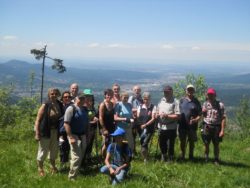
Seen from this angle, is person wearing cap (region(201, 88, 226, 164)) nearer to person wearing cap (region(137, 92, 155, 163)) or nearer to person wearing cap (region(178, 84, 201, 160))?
person wearing cap (region(178, 84, 201, 160))

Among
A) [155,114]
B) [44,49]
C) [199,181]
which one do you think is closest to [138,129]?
[155,114]

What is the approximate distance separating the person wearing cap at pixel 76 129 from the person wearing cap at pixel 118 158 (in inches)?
30.3

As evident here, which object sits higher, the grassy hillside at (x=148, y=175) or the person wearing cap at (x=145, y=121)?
the person wearing cap at (x=145, y=121)

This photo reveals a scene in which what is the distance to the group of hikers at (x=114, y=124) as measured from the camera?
875cm

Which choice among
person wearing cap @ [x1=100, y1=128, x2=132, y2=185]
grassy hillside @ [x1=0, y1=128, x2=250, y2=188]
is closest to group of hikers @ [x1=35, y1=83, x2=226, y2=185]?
person wearing cap @ [x1=100, y1=128, x2=132, y2=185]

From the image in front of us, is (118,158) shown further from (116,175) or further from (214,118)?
(214,118)

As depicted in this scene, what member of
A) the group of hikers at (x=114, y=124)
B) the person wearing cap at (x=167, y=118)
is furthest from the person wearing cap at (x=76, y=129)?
the person wearing cap at (x=167, y=118)

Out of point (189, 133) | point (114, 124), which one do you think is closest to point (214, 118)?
point (189, 133)

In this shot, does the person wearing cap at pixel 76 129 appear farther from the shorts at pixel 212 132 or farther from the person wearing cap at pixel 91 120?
the shorts at pixel 212 132

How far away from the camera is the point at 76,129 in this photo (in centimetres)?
897

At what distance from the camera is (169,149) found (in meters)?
11.3

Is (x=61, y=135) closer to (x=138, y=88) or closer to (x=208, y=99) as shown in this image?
(x=138, y=88)

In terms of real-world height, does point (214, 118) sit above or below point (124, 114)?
below

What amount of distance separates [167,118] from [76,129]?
10.4 feet
